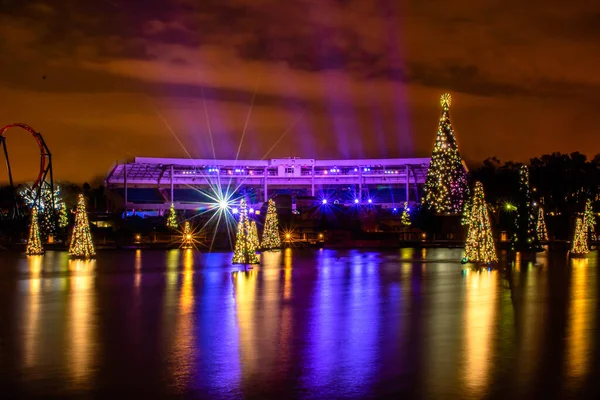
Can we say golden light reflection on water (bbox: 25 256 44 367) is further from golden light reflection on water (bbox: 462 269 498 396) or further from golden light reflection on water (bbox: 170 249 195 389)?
golden light reflection on water (bbox: 462 269 498 396)

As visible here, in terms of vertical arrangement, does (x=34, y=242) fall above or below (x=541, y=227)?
below

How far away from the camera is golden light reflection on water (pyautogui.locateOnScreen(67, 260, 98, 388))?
12.0 meters

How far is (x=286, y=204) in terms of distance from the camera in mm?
84250

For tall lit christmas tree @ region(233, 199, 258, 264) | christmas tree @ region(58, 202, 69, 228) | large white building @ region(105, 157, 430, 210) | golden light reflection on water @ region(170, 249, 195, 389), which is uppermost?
large white building @ region(105, 157, 430, 210)

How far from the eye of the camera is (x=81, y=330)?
52.1ft

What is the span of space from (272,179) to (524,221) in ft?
232

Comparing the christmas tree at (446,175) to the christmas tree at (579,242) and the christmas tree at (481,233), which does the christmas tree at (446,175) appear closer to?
the christmas tree at (579,242)

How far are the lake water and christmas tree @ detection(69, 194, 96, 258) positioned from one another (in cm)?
1453

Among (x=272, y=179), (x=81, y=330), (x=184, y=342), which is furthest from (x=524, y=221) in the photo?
(x=272, y=179)

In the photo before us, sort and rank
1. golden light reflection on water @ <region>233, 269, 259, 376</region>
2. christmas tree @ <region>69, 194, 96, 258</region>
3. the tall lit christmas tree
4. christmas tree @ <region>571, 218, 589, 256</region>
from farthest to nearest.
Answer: christmas tree @ <region>69, 194, 96, 258</region> → christmas tree @ <region>571, 218, 589, 256</region> → the tall lit christmas tree → golden light reflection on water @ <region>233, 269, 259, 376</region>

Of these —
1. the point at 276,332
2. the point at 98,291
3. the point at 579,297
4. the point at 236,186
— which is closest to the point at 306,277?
the point at 98,291

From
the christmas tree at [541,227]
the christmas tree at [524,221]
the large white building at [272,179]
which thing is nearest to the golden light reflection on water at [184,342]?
the christmas tree at [524,221]

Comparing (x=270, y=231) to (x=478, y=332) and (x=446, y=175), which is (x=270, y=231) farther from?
(x=478, y=332)

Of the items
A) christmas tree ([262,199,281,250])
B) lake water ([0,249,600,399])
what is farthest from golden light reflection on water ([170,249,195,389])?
christmas tree ([262,199,281,250])
